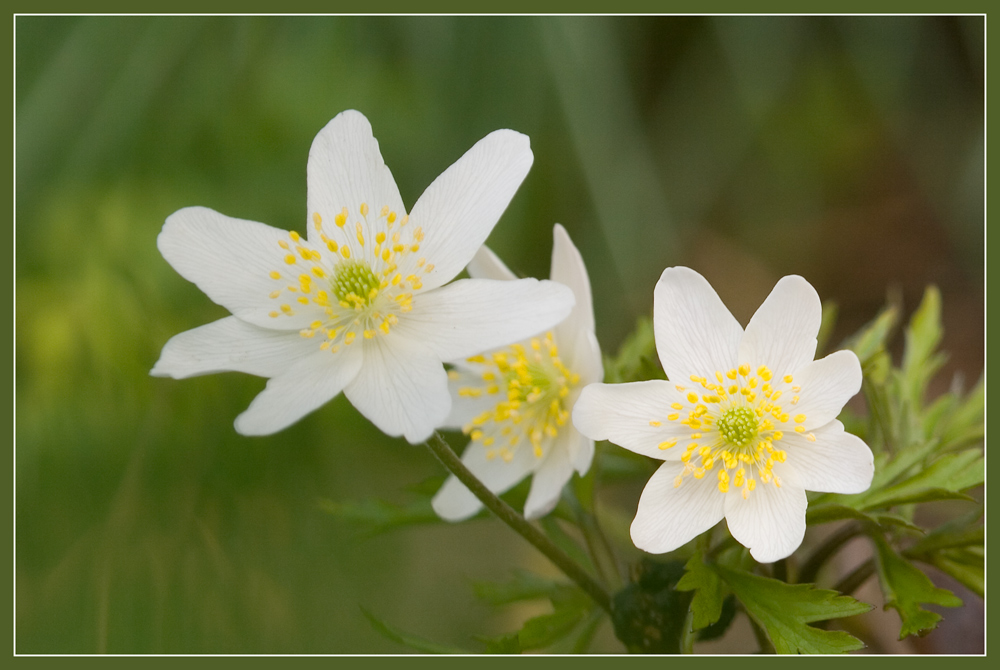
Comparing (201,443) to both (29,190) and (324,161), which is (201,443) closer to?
(29,190)

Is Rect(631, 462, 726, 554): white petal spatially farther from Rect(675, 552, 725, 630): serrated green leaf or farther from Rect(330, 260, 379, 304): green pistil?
Rect(330, 260, 379, 304): green pistil

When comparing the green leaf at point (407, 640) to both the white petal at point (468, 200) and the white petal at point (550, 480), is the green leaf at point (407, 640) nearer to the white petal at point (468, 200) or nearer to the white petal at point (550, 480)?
the white petal at point (550, 480)

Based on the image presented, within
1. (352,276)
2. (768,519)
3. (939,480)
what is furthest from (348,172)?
(939,480)

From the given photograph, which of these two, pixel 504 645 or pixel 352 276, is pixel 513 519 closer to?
pixel 504 645

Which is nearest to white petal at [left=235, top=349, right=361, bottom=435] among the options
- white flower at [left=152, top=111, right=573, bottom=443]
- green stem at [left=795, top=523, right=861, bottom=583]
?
white flower at [left=152, top=111, right=573, bottom=443]

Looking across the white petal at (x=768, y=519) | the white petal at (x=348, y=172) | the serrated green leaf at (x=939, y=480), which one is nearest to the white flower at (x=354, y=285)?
the white petal at (x=348, y=172)

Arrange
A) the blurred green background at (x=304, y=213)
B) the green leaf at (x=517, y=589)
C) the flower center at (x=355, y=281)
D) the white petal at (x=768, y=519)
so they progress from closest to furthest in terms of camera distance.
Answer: the white petal at (x=768, y=519), the flower center at (x=355, y=281), the green leaf at (x=517, y=589), the blurred green background at (x=304, y=213)
